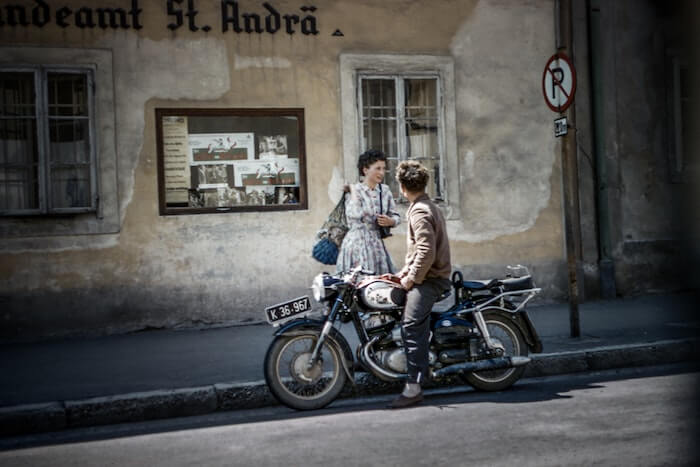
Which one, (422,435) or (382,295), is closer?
(422,435)

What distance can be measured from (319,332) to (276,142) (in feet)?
14.7

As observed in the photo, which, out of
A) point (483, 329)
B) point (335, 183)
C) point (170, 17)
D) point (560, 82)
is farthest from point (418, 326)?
point (170, 17)

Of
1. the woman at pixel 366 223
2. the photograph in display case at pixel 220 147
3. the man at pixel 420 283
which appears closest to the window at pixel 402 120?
the photograph in display case at pixel 220 147

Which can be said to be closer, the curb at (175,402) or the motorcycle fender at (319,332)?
the curb at (175,402)

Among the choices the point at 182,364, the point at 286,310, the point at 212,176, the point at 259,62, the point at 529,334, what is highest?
the point at 259,62

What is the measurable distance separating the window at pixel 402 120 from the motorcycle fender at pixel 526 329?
13.9ft

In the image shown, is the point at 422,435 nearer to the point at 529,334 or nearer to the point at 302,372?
the point at 302,372

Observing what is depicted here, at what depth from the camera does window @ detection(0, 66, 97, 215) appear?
8555 mm

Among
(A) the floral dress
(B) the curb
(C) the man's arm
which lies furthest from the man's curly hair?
(B) the curb

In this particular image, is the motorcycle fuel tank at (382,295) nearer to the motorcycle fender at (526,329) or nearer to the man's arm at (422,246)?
the man's arm at (422,246)

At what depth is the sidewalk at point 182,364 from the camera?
5.51m

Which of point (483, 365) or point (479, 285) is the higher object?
point (479, 285)

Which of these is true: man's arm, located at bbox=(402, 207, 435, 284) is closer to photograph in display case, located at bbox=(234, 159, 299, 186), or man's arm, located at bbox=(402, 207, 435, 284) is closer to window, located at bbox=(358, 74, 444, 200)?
photograph in display case, located at bbox=(234, 159, 299, 186)

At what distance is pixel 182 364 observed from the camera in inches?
272
